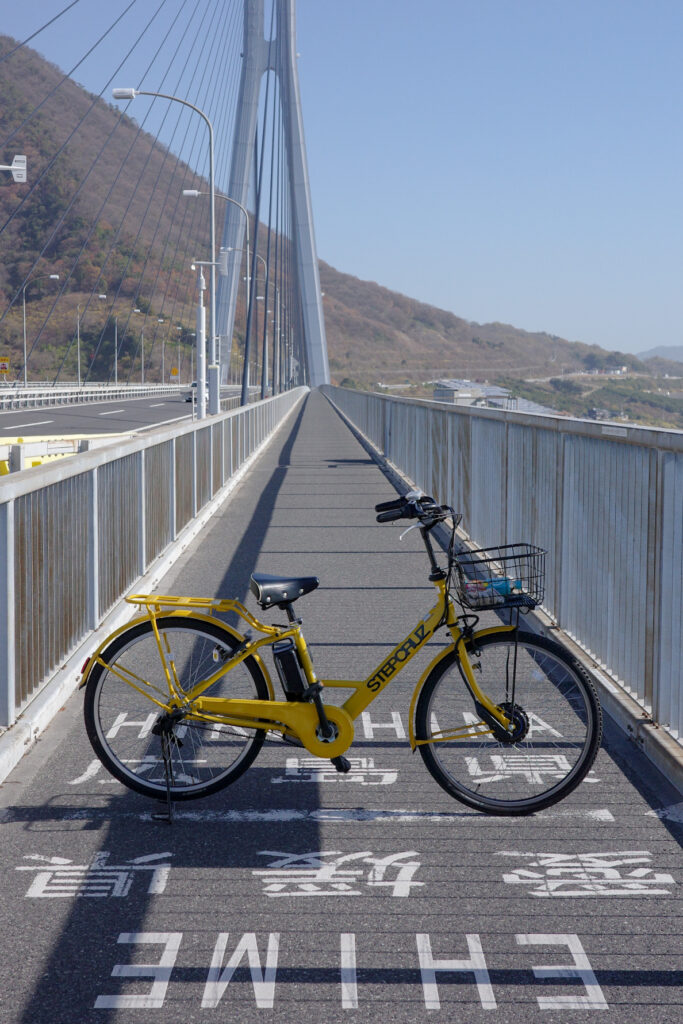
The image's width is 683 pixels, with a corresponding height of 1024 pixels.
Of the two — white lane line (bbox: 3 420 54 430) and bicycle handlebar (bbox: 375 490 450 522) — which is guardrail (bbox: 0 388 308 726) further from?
white lane line (bbox: 3 420 54 430)

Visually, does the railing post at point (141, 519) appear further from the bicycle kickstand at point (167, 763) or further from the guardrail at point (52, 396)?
the guardrail at point (52, 396)

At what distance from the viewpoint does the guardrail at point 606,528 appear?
17.3 feet

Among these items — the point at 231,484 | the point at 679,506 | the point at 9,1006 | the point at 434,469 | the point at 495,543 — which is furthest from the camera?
the point at 231,484

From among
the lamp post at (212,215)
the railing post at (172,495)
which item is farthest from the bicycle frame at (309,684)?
the lamp post at (212,215)

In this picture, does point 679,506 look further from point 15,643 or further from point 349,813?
point 15,643

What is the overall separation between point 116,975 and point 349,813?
1.51m

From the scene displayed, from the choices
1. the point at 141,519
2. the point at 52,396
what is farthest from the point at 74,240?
the point at 141,519

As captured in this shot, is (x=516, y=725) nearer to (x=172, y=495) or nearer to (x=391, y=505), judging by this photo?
(x=391, y=505)

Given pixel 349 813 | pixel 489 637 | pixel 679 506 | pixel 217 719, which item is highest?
pixel 679 506

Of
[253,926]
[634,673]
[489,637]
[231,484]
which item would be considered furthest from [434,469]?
[253,926]

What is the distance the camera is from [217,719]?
15.3 feet

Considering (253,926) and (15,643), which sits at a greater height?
(15,643)

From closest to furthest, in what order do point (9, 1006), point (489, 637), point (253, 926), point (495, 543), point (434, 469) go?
point (9, 1006), point (253, 926), point (489, 637), point (495, 543), point (434, 469)

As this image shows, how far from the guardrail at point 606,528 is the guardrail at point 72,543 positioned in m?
2.72
